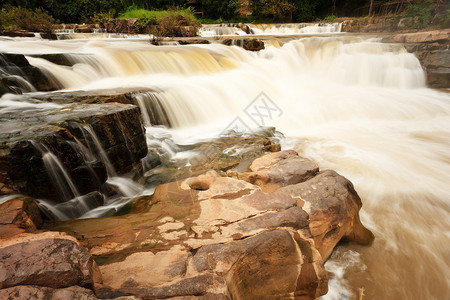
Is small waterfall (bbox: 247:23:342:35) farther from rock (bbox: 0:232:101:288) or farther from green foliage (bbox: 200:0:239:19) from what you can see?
rock (bbox: 0:232:101:288)

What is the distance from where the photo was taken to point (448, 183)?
167 inches

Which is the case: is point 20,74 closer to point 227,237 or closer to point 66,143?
point 66,143

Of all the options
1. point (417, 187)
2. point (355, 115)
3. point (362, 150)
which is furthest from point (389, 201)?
point (355, 115)

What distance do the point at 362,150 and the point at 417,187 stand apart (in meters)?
1.38

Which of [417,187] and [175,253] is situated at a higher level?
[175,253]

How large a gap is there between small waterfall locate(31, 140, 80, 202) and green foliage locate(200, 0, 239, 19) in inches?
1031

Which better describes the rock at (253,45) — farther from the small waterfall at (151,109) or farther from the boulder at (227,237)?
the boulder at (227,237)

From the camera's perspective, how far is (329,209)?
2.67 meters

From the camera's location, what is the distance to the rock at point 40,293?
1184mm

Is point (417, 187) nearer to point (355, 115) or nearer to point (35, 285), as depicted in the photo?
point (355, 115)

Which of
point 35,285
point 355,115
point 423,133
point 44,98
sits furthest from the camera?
point 355,115

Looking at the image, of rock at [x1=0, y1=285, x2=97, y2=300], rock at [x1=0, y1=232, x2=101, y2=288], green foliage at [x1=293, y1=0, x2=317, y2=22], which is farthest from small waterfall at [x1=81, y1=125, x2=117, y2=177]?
green foliage at [x1=293, y1=0, x2=317, y2=22]

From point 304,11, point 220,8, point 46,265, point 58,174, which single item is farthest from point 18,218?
point 220,8

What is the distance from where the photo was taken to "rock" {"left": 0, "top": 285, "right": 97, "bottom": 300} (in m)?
1.18
